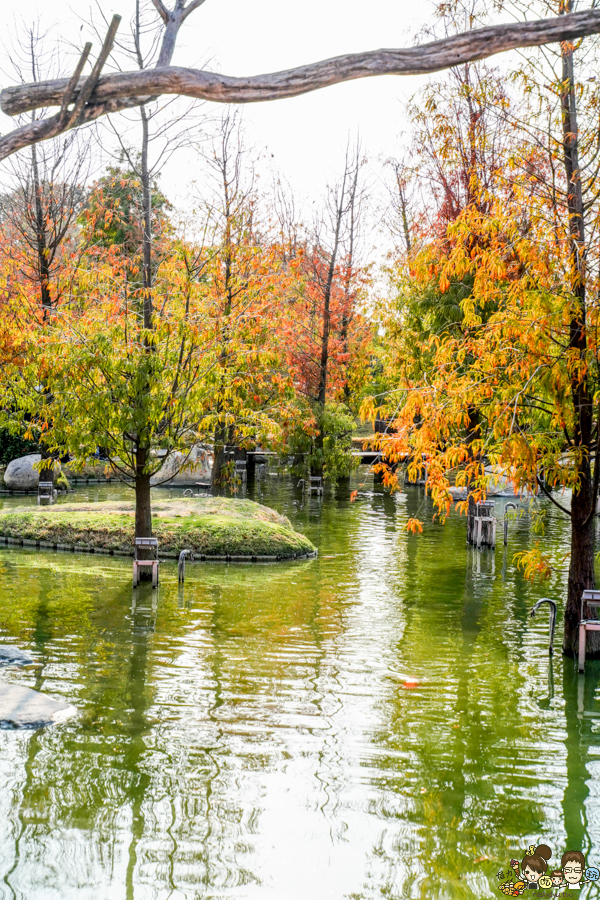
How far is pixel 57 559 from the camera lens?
14414 mm

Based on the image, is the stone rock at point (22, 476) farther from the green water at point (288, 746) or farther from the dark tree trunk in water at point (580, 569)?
the dark tree trunk in water at point (580, 569)

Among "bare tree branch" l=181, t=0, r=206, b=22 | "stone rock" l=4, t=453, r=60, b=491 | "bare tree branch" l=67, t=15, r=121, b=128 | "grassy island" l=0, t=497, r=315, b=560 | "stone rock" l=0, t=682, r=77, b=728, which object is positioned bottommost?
"stone rock" l=0, t=682, r=77, b=728

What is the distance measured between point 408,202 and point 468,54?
25.2m

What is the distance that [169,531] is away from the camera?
1497 cm

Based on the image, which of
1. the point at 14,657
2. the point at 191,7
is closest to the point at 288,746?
the point at 14,657

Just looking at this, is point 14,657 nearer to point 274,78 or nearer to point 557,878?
point 557,878

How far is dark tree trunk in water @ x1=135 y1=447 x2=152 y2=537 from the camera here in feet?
41.4

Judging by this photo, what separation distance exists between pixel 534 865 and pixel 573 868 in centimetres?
21

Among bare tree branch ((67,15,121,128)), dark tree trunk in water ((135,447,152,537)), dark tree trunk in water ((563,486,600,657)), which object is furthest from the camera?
dark tree trunk in water ((135,447,152,537))

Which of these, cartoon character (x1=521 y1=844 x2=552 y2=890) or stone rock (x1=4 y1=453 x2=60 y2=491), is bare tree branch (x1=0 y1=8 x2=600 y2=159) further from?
stone rock (x1=4 y1=453 x2=60 y2=491)

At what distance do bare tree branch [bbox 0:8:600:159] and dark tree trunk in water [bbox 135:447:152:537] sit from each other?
8989 mm

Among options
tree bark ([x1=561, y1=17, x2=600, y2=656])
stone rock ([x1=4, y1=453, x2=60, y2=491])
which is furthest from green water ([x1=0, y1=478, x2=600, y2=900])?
stone rock ([x1=4, y1=453, x2=60, y2=491])

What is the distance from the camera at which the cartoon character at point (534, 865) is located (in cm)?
452

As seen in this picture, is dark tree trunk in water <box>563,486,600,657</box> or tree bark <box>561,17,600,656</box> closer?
tree bark <box>561,17,600,656</box>
